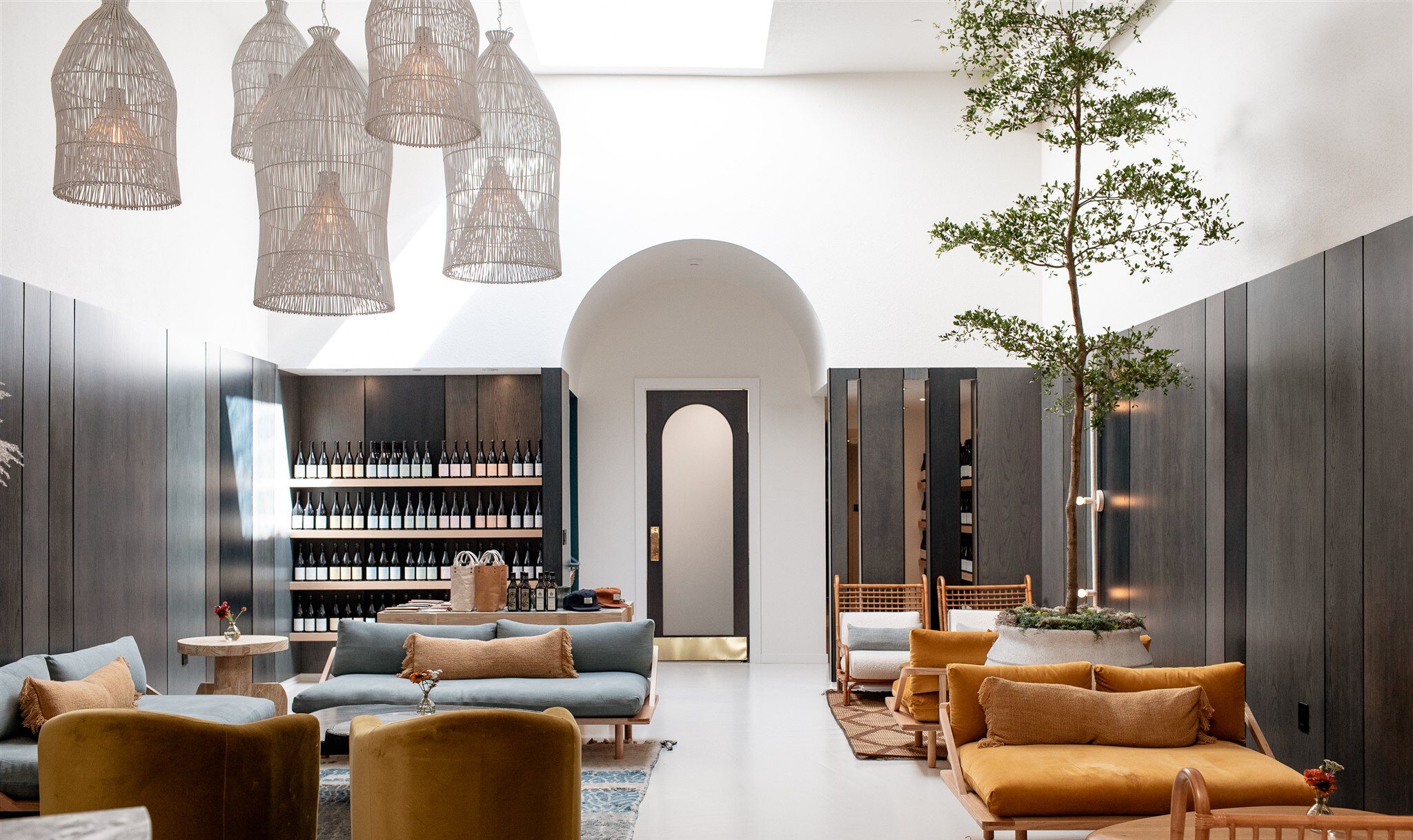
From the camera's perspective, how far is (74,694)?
484cm

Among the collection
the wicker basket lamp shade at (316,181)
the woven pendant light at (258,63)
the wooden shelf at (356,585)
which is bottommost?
the wooden shelf at (356,585)

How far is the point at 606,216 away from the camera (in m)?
8.58

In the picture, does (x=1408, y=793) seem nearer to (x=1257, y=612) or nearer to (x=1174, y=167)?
(x=1257, y=612)

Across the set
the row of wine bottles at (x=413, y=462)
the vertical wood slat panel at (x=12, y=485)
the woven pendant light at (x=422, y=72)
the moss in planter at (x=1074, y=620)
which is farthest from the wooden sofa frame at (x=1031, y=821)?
the row of wine bottles at (x=413, y=462)

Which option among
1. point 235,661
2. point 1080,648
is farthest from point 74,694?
point 1080,648

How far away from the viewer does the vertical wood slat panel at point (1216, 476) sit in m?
5.84

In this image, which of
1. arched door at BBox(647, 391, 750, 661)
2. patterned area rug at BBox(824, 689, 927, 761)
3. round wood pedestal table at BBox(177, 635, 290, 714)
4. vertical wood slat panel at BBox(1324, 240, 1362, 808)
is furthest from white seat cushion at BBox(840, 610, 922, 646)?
round wood pedestal table at BBox(177, 635, 290, 714)

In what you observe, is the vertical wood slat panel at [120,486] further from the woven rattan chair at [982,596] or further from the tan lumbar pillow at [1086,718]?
the woven rattan chair at [982,596]

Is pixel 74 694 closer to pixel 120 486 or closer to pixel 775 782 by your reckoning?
pixel 120 486

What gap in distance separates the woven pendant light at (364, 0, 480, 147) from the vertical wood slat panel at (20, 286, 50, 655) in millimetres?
3103

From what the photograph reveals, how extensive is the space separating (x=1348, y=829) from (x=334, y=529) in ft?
25.1

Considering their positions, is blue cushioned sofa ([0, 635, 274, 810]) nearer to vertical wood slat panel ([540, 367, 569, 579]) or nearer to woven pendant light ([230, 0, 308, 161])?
woven pendant light ([230, 0, 308, 161])

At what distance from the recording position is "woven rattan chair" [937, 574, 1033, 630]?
8.34 meters

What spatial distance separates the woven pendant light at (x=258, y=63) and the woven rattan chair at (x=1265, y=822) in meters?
3.66
